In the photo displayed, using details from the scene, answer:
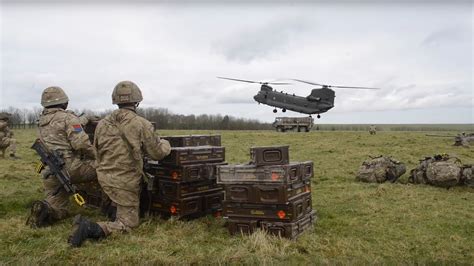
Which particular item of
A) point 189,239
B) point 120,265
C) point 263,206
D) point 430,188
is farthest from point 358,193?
→ point 120,265

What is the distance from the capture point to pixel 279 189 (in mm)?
6852

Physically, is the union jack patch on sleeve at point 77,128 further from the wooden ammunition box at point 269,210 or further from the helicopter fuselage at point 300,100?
the helicopter fuselage at point 300,100

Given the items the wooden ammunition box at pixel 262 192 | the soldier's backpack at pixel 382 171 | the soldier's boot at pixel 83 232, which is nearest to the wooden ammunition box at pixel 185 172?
the wooden ammunition box at pixel 262 192

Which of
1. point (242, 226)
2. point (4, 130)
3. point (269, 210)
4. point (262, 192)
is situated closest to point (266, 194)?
point (262, 192)

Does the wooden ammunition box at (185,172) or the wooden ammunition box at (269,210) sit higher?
the wooden ammunition box at (185,172)

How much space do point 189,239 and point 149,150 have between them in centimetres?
171

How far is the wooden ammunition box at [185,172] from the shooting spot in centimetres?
786

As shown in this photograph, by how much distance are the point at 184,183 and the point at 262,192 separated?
5.37 ft

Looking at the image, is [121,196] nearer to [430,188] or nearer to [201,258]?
[201,258]

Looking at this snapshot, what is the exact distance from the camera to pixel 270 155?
707 centimetres

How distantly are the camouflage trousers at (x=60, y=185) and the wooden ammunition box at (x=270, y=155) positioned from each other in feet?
11.0

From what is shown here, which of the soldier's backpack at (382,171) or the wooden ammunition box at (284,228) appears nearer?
the wooden ammunition box at (284,228)

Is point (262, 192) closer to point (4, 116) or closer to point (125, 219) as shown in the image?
point (125, 219)

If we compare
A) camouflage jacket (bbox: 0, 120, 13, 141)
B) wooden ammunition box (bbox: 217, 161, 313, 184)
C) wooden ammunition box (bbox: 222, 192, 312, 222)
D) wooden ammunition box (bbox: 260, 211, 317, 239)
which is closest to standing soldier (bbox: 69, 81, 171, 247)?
wooden ammunition box (bbox: 217, 161, 313, 184)
